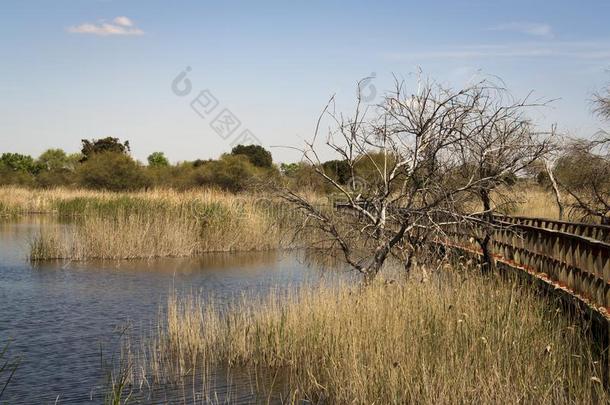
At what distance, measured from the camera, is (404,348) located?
7629 millimetres

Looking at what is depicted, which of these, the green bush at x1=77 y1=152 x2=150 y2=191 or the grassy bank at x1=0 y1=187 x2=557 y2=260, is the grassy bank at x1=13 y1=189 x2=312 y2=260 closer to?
the grassy bank at x1=0 y1=187 x2=557 y2=260

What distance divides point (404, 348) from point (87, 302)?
A: 8959 mm

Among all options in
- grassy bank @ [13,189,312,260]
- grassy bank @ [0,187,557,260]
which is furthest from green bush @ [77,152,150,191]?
grassy bank @ [13,189,312,260]

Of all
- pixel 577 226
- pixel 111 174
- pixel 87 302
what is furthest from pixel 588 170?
A: pixel 111 174

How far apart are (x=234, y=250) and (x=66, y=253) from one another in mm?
5707

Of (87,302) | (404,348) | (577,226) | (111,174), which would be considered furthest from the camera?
(111,174)

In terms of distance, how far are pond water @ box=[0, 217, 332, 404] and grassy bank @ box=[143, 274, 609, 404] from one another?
2.56 feet

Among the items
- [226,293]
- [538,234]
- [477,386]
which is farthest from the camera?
[226,293]

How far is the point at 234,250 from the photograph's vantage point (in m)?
24.5

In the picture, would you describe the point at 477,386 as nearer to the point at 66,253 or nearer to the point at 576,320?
the point at 576,320

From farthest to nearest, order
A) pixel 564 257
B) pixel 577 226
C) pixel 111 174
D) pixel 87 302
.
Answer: pixel 111 174, pixel 577 226, pixel 87 302, pixel 564 257

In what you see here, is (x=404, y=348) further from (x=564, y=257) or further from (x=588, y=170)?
(x=588, y=170)

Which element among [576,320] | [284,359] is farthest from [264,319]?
[576,320]

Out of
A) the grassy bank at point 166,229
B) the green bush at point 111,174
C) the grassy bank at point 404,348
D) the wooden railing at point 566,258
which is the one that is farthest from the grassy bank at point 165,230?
the green bush at point 111,174
